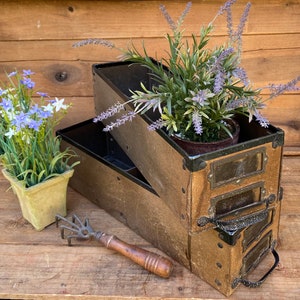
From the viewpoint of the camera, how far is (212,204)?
784 mm

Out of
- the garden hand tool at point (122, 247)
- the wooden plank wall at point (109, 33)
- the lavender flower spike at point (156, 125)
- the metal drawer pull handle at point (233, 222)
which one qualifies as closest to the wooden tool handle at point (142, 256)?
the garden hand tool at point (122, 247)

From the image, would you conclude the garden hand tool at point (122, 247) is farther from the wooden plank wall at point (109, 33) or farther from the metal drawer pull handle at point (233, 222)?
the wooden plank wall at point (109, 33)

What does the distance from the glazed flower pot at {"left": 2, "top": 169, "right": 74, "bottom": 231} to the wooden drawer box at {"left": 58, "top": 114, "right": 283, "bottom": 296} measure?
14cm

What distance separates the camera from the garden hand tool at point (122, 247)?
870 mm

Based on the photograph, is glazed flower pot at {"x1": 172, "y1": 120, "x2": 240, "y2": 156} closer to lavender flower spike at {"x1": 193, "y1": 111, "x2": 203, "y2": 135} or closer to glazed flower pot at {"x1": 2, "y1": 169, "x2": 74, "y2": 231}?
lavender flower spike at {"x1": 193, "y1": 111, "x2": 203, "y2": 135}

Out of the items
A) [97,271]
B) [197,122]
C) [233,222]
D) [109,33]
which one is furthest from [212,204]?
[109,33]

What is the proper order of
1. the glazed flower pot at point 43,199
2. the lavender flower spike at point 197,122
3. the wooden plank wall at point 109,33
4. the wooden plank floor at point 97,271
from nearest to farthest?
the lavender flower spike at point 197,122, the wooden plank floor at point 97,271, the glazed flower pot at point 43,199, the wooden plank wall at point 109,33

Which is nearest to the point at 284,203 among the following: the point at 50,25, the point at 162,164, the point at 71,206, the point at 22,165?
the point at 162,164

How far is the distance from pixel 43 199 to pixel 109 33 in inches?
20.7

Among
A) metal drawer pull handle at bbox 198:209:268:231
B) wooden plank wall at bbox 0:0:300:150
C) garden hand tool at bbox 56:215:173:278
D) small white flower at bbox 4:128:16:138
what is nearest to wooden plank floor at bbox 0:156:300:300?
garden hand tool at bbox 56:215:173:278

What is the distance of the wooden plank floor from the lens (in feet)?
2.79

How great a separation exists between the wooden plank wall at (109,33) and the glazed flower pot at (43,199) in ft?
1.34

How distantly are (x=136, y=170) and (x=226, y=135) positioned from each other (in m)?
0.29

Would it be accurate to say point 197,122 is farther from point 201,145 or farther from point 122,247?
point 122,247
